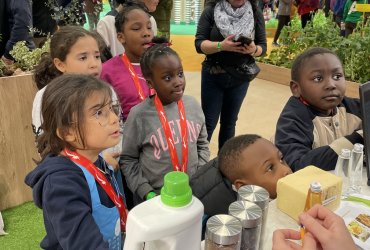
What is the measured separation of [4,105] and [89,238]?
1698mm

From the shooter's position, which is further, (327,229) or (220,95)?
(220,95)

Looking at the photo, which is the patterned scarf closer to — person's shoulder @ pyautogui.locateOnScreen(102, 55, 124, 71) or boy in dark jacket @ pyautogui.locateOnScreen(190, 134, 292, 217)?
person's shoulder @ pyautogui.locateOnScreen(102, 55, 124, 71)

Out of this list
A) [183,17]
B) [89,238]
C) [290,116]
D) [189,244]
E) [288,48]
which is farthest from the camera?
[183,17]

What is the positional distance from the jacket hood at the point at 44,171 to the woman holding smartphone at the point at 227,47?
1685 mm

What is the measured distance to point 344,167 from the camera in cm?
140

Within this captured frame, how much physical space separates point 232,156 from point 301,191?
257 mm

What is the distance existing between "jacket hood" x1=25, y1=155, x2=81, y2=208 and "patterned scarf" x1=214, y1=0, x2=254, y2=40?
1.80 meters

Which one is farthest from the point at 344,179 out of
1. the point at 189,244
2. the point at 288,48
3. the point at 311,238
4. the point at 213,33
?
the point at 288,48

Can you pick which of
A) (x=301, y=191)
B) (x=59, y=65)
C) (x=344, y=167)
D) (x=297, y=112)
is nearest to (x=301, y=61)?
(x=297, y=112)

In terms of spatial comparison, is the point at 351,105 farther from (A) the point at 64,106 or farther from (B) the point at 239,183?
(A) the point at 64,106

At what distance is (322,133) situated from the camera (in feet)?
5.62

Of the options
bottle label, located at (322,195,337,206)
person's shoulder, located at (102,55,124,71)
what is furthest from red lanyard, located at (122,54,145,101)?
bottle label, located at (322,195,337,206)

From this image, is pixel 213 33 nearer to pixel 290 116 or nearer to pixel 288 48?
pixel 290 116

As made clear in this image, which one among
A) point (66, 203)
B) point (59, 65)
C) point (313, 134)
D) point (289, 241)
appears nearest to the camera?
point (289, 241)
